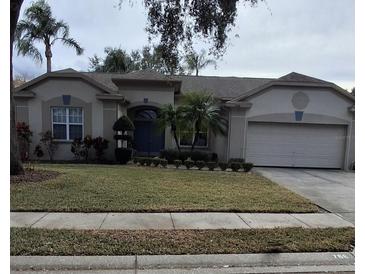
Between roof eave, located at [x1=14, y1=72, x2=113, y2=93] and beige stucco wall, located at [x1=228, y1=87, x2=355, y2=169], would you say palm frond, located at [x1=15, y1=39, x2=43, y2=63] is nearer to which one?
roof eave, located at [x1=14, y1=72, x2=113, y2=93]

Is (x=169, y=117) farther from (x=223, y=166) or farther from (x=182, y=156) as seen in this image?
(x=223, y=166)

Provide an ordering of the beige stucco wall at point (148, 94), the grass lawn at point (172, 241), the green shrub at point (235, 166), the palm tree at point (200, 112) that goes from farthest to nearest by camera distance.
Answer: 1. the beige stucco wall at point (148, 94)
2. the palm tree at point (200, 112)
3. the green shrub at point (235, 166)
4. the grass lawn at point (172, 241)

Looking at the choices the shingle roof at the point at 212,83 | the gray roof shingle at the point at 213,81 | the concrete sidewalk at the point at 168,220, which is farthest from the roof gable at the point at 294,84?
the concrete sidewalk at the point at 168,220

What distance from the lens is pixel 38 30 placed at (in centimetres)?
2673

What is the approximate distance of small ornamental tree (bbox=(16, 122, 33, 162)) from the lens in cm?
1791

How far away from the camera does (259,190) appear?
1041 centimetres

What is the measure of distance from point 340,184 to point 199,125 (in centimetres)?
732

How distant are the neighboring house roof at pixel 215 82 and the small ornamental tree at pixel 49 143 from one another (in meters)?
2.70

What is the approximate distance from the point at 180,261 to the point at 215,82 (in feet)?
63.3

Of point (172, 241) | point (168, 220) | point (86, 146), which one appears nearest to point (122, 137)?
point (86, 146)

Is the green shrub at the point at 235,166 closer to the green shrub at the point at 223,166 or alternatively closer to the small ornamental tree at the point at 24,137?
the green shrub at the point at 223,166

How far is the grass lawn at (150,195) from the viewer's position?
7.76 metres
